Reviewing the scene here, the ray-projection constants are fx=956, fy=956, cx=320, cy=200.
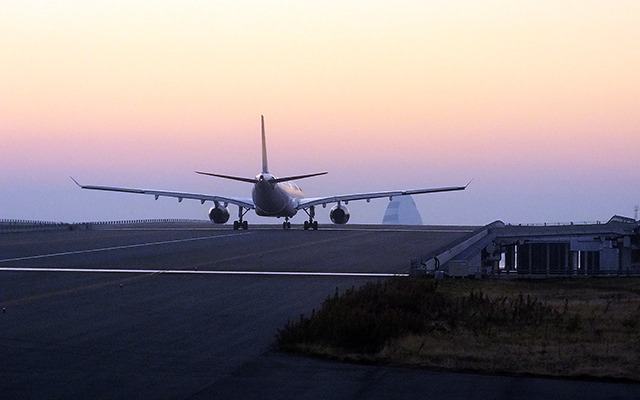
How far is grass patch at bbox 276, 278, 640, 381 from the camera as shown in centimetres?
1620

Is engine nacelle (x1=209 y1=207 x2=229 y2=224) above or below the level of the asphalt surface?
above

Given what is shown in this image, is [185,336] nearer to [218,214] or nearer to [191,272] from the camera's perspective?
[191,272]

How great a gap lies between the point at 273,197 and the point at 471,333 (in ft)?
155

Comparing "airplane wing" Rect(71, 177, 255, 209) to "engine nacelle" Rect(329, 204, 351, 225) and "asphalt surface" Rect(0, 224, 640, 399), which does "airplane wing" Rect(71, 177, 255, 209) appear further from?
"asphalt surface" Rect(0, 224, 640, 399)

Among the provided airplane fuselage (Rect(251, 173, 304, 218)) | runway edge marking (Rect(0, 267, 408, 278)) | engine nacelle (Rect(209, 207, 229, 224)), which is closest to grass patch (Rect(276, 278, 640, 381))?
runway edge marking (Rect(0, 267, 408, 278))

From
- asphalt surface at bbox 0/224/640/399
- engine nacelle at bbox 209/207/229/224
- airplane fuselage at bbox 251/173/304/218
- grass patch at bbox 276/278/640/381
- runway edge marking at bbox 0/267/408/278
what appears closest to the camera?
asphalt surface at bbox 0/224/640/399

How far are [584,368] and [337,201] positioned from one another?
60698 mm

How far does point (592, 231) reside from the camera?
194ft

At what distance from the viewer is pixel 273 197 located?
66375mm

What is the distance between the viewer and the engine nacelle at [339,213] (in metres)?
75.5

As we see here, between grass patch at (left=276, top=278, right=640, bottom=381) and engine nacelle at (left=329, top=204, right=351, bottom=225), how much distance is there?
48.6 m

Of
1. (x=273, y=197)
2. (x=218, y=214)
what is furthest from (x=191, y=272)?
(x=218, y=214)

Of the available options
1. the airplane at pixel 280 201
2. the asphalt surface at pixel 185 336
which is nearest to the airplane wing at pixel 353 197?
the airplane at pixel 280 201

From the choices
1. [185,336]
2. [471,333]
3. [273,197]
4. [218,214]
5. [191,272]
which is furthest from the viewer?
[218,214]
